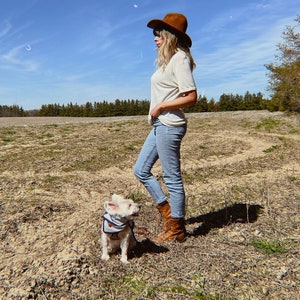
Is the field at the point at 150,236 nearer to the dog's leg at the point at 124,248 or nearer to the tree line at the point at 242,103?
the dog's leg at the point at 124,248

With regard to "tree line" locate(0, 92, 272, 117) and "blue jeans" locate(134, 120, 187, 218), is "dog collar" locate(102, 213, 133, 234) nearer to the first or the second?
"blue jeans" locate(134, 120, 187, 218)

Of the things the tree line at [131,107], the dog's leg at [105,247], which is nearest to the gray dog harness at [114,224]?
the dog's leg at [105,247]

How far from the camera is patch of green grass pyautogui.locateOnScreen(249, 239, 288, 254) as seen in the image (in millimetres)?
3734

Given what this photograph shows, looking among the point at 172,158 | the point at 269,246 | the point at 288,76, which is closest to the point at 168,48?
the point at 172,158

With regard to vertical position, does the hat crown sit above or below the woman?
above

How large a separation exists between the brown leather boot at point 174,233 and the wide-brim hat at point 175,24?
2.21m

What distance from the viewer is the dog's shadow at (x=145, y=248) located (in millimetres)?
3843

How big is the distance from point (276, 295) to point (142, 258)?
1478mm

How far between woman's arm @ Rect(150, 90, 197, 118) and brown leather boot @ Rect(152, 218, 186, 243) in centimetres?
141

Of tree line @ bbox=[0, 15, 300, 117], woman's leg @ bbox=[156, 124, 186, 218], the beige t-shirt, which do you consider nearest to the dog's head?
woman's leg @ bbox=[156, 124, 186, 218]

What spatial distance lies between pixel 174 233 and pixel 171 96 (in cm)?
173

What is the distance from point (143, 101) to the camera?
62.4 metres

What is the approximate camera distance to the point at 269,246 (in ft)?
12.5

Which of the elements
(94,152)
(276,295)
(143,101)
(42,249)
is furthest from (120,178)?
(143,101)
